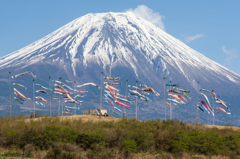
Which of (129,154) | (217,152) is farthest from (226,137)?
(129,154)

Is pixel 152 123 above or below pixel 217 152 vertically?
above

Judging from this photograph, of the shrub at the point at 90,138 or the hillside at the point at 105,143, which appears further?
the shrub at the point at 90,138

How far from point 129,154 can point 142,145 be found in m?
2.90

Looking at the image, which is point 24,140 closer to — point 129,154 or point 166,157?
point 129,154

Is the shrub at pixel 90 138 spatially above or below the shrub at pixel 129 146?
above

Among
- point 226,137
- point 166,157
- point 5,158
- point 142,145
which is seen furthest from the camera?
point 226,137

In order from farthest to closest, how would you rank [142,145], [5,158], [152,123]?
[152,123] → [142,145] → [5,158]

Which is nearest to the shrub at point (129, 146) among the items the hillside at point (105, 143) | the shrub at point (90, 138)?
the hillside at point (105, 143)

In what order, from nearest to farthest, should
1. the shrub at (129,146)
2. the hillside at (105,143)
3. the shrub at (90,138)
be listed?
the hillside at (105,143), the shrub at (129,146), the shrub at (90,138)

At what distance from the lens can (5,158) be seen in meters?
26.3

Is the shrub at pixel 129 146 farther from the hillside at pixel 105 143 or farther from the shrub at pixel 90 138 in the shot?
the shrub at pixel 90 138

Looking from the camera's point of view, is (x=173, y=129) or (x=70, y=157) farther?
(x=173, y=129)

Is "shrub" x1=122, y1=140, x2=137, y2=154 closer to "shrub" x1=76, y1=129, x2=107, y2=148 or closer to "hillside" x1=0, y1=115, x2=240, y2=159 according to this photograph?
"hillside" x1=0, y1=115, x2=240, y2=159

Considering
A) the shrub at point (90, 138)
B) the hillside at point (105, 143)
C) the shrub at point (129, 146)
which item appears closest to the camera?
the hillside at point (105, 143)
